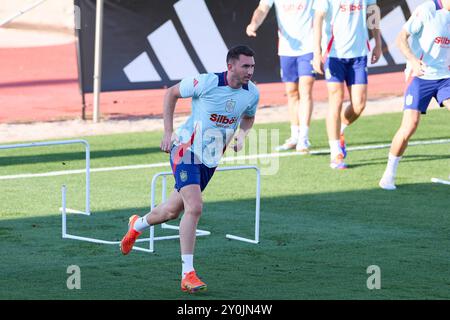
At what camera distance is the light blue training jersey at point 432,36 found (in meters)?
13.5

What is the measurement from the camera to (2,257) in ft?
33.1

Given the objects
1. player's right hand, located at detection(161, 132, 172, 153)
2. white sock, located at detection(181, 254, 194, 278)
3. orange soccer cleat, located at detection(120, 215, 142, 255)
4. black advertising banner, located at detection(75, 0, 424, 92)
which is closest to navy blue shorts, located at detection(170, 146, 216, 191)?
player's right hand, located at detection(161, 132, 172, 153)

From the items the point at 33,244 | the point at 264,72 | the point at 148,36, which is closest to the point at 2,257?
the point at 33,244

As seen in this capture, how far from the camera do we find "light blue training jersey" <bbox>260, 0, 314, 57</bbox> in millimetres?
16547

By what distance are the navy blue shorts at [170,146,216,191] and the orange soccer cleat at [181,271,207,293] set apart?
0.82 metres

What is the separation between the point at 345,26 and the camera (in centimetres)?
1517

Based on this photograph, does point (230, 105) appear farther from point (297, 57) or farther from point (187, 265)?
point (297, 57)

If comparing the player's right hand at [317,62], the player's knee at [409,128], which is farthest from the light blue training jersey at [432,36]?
the player's right hand at [317,62]

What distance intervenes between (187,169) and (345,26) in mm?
6370

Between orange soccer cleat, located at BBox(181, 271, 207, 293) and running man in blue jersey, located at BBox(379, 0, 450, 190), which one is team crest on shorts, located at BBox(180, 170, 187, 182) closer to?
orange soccer cleat, located at BBox(181, 271, 207, 293)

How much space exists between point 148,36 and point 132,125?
1.59 meters

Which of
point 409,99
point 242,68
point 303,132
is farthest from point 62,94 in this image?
point 242,68

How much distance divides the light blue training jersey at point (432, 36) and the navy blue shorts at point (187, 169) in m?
4.89

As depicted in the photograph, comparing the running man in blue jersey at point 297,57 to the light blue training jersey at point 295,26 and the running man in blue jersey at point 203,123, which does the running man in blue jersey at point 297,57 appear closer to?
the light blue training jersey at point 295,26
